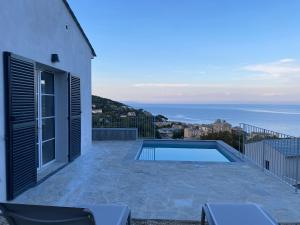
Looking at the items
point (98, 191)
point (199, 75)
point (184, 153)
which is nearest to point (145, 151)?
point (184, 153)

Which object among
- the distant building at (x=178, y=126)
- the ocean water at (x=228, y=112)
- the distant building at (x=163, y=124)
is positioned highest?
the ocean water at (x=228, y=112)

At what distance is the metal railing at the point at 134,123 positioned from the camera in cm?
1441

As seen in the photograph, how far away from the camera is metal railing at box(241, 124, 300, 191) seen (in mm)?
6688

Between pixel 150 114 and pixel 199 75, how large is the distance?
25.8ft

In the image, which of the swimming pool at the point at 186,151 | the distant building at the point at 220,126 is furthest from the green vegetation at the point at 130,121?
the distant building at the point at 220,126

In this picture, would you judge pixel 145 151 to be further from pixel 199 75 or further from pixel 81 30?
pixel 199 75

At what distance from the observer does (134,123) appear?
14516 millimetres

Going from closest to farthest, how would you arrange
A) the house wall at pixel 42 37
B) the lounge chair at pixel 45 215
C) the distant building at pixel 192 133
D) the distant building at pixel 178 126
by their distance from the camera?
the lounge chair at pixel 45 215, the house wall at pixel 42 37, the distant building at pixel 192 133, the distant building at pixel 178 126

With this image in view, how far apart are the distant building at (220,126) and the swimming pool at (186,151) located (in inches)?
35.8

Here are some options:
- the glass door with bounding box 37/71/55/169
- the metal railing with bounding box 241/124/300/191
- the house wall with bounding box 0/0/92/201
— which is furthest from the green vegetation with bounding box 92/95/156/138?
the glass door with bounding box 37/71/55/169

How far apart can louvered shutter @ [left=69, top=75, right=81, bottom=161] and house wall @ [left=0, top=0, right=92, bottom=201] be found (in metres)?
0.37

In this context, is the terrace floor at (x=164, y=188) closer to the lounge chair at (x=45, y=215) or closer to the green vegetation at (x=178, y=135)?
the lounge chair at (x=45, y=215)

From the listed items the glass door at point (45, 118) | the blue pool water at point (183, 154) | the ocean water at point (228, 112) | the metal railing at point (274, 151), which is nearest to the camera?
the metal railing at point (274, 151)

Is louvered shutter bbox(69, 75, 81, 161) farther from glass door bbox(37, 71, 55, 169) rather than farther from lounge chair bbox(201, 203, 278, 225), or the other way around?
lounge chair bbox(201, 203, 278, 225)
